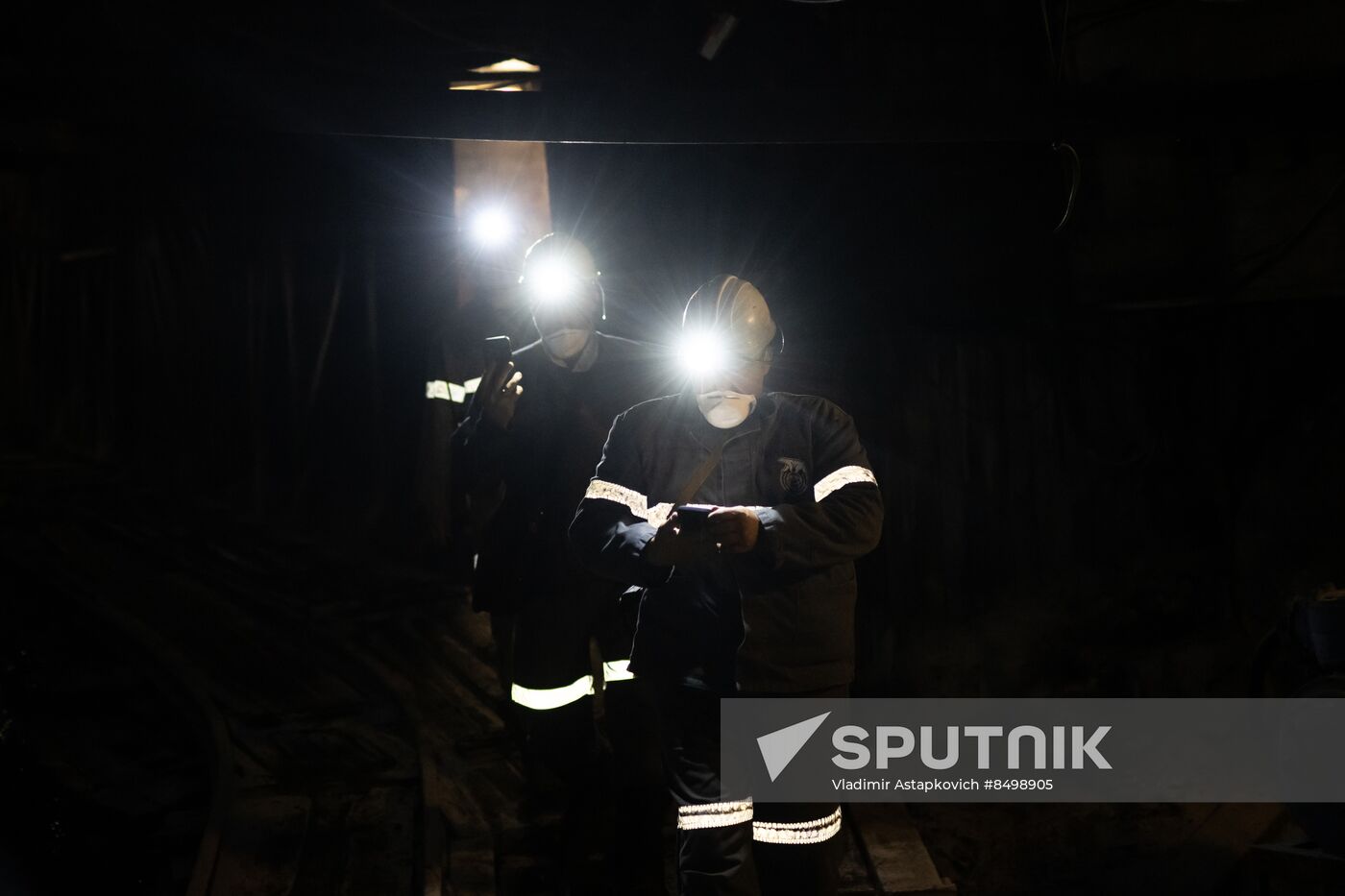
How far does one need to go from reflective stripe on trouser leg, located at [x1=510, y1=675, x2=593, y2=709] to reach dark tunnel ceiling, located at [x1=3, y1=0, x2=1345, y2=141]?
7.54 ft

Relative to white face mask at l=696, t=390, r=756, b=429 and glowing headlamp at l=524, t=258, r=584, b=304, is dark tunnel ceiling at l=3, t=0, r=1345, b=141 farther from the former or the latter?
white face mask at l=696, t=390, r=756, b=429

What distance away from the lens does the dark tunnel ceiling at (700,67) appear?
3.75 meters

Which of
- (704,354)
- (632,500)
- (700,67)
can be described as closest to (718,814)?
(632,500)

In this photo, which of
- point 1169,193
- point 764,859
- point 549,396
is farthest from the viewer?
point 1169,193

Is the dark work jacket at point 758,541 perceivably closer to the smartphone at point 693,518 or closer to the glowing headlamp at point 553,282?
the smartphone at point 693,518

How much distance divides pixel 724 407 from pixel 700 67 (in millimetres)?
4556

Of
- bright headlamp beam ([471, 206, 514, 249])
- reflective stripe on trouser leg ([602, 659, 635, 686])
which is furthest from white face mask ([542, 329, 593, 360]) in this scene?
bright headlamp beam ([471, 206, 514, 249])

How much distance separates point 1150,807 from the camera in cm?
524

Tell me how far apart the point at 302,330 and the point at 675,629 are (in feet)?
29.0

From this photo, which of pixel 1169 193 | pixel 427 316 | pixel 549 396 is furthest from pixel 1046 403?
pixel 427 316

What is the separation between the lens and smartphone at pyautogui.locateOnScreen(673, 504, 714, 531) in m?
2.98

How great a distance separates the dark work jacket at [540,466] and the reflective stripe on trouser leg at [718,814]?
133 cm

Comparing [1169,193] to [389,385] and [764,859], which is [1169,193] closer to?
[764,859]

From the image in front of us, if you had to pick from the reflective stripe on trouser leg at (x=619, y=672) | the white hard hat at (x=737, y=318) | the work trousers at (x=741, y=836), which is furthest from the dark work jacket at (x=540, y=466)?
the work trousers at (x=741, y=836)
